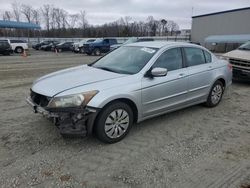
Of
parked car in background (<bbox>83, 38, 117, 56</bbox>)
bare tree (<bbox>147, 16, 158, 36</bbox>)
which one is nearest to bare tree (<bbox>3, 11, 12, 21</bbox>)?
bare tree (<bbox>147, 16, 158, 36</bbox>)

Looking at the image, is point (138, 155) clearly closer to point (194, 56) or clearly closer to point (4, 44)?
point (194, 56)

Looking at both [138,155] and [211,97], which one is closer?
[138,155]

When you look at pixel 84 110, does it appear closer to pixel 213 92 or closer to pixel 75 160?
pixel 75 160

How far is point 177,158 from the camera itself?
348 centimetres

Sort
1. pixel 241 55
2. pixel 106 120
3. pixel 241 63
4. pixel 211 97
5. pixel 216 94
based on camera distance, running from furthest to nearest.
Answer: pixel 241 55 < pixel 241 63 < pixel 216 94 < pixel 211 97 < pixel 106 120

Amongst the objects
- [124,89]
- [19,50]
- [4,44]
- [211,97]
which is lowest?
[19,50]

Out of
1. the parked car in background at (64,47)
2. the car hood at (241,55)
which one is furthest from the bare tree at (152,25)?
the car hood at (241,55)

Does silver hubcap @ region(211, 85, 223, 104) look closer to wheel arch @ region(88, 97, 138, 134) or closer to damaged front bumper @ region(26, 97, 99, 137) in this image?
wheel arch @ region(88, 97, 138, 134)

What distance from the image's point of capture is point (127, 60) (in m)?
4.63

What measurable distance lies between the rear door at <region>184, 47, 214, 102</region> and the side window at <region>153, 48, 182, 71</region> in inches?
9.4

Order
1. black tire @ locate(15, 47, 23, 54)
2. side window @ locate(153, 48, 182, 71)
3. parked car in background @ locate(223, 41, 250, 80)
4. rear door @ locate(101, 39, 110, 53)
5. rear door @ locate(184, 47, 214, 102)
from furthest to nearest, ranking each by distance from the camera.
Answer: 1. black tire @ locate(15, 47, 23, 54)
2. rear door @ locate(101, 39, 110, 53)
3. parked car in background @ locate(223, 41, 250, 80)
4. rear door @ locate(184, 47, 214, 102)
5. side window @ locate(153, 48, 182, 71)

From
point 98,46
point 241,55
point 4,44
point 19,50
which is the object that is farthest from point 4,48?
point 241,55

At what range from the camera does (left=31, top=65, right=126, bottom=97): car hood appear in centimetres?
371

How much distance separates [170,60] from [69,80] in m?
2.00
